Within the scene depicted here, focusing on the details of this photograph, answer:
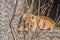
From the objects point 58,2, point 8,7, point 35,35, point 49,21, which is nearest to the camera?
point 35,35

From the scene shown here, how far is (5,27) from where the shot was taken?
3.72m

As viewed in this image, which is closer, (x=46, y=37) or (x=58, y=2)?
(x=46, y=37)

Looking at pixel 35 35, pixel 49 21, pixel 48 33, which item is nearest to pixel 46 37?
pixel 48 33

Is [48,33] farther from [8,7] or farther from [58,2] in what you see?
[58,2]

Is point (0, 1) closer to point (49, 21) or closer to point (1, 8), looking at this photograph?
point (1, 8)

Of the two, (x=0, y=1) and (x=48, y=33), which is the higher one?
(x=0, y=1)

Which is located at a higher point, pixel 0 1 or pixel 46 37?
pixel 0 1

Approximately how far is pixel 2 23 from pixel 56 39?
1.33m

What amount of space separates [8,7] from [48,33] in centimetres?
151

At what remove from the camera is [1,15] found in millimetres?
3930

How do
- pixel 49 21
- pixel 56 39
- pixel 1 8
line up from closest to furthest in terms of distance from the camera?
pixel 1 8 < pixel 56 39 < pixel 49 21

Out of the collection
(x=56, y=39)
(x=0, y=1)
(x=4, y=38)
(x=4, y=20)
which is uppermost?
(x=0, y=1)

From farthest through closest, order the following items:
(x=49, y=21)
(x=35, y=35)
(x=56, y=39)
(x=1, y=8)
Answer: (x=49, y=21)
(x=56, y=39)
(x=1, y=8)
(x=35, y=35)

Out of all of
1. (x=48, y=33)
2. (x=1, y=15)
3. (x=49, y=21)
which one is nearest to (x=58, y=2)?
(x=49, y=21)
